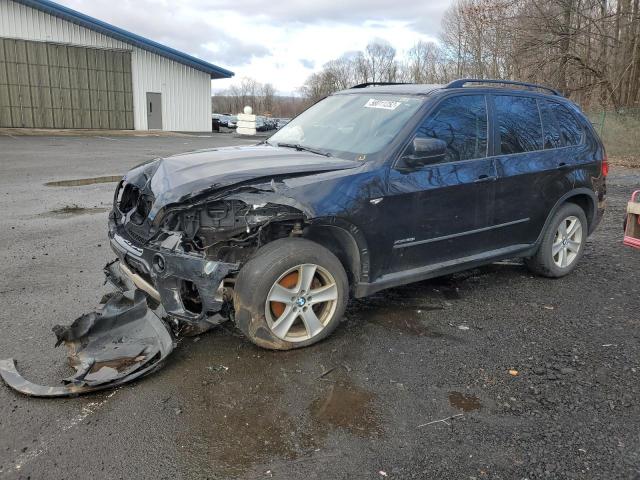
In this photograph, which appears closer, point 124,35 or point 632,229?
point 632,229

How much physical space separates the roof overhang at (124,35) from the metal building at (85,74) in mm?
52

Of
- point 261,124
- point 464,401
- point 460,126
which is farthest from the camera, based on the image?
point 261,124

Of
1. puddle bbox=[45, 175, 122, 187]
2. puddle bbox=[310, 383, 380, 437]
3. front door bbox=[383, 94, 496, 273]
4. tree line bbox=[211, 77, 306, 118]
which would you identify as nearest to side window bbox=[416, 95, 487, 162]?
front door bbox=[383, 94, 496, 273]

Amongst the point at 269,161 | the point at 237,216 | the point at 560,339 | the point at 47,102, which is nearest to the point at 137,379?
the point at 237,216

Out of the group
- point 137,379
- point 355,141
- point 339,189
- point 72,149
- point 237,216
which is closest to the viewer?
point 137,379

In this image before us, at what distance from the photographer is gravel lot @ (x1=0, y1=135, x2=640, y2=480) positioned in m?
2.62

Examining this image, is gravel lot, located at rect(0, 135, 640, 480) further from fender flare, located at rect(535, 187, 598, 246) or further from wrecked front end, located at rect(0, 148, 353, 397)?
fender flare, located at rect(535, 187, 598, 246)

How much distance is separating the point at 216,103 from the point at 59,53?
67674 millimetres

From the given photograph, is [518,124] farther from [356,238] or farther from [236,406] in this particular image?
[236,406]

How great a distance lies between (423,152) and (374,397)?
6.20ft

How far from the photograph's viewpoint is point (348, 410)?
121 inches

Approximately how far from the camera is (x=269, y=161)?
13.1ft

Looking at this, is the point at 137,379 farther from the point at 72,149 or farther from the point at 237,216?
the point at 72,149

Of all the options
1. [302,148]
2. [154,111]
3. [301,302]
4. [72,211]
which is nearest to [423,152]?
[302,148]
